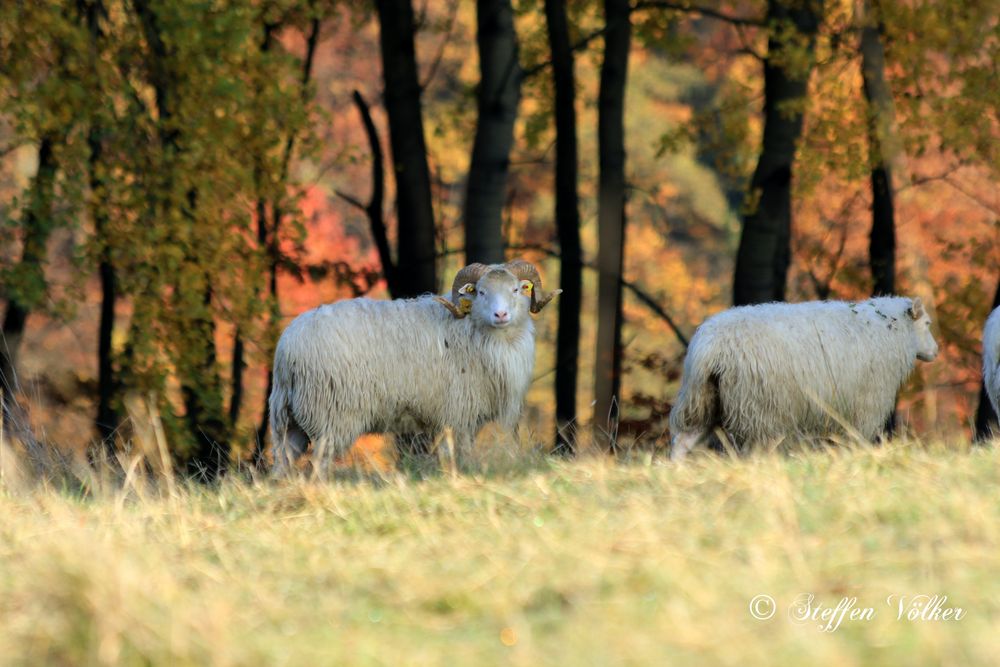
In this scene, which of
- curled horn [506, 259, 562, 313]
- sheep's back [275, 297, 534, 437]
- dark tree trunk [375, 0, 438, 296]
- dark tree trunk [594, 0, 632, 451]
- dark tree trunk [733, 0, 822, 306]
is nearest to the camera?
sheep's back [275, 297, 534, 437]

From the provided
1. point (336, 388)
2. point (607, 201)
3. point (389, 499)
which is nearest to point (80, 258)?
point (336, 388)

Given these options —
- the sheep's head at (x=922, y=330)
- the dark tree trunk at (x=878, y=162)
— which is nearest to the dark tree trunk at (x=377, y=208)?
the dark tree trunk at (x=878, y=162)

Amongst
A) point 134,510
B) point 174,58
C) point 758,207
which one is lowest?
point 134,510

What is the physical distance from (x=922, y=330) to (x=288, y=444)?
178 inches

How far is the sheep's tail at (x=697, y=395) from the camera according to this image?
31.0ft

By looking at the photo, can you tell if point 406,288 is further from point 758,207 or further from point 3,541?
point 3,541

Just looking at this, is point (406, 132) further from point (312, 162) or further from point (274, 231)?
point (274, 231)

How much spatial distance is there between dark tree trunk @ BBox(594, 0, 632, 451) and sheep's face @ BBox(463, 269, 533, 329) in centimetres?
525

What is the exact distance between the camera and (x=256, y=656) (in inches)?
177

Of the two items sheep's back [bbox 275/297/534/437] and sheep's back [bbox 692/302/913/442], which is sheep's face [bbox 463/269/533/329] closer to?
sheep's back [bbox 275/297/534/437]

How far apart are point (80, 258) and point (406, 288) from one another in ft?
9.90

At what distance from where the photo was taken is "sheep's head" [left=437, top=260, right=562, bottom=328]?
9992 millimetres

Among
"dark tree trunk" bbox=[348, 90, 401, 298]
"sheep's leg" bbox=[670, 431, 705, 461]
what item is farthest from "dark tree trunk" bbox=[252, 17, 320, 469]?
"sheep's leg" bbox=[670, 431, 705, 461]

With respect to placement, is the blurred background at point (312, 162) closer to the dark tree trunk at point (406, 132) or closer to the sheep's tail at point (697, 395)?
the dark tree trunk at point (406, 132)
